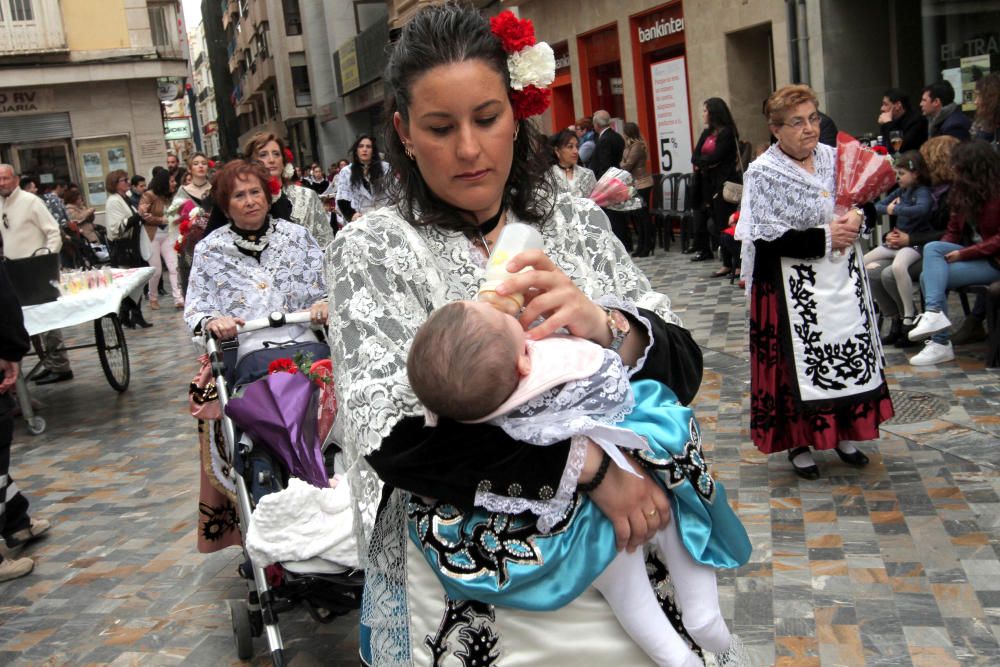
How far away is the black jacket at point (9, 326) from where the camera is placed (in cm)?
564

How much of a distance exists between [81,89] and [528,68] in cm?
2889

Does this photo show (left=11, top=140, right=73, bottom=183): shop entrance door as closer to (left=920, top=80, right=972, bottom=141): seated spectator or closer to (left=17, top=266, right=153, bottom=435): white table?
(left=17, top=266, right=153, bottom=435): white table

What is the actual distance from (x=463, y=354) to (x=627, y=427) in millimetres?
335

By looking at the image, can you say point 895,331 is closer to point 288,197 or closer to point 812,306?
point 812,306

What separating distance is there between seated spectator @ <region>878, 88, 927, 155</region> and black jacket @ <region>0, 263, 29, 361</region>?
813 centimetres

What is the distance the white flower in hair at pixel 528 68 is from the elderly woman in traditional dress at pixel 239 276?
2903mm

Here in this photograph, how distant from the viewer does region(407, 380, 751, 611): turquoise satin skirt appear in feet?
5.88

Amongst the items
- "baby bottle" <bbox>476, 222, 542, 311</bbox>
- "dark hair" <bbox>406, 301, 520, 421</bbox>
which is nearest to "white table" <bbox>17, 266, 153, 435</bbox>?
"baby bottle" <bbox>476, 222, 542, 311</bbox>

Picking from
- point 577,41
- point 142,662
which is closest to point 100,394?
point 142,662

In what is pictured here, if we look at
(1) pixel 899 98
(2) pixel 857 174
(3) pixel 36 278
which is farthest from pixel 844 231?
(3) pixel 36 278

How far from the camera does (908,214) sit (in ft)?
27.4

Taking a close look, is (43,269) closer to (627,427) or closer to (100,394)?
(100,394)

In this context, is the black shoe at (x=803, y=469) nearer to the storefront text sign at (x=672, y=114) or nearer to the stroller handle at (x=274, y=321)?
the stroller handle at (x=274, y=321)

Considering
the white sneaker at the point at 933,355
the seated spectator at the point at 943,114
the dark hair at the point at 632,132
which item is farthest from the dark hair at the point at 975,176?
the dark hair at the point at 632,132
